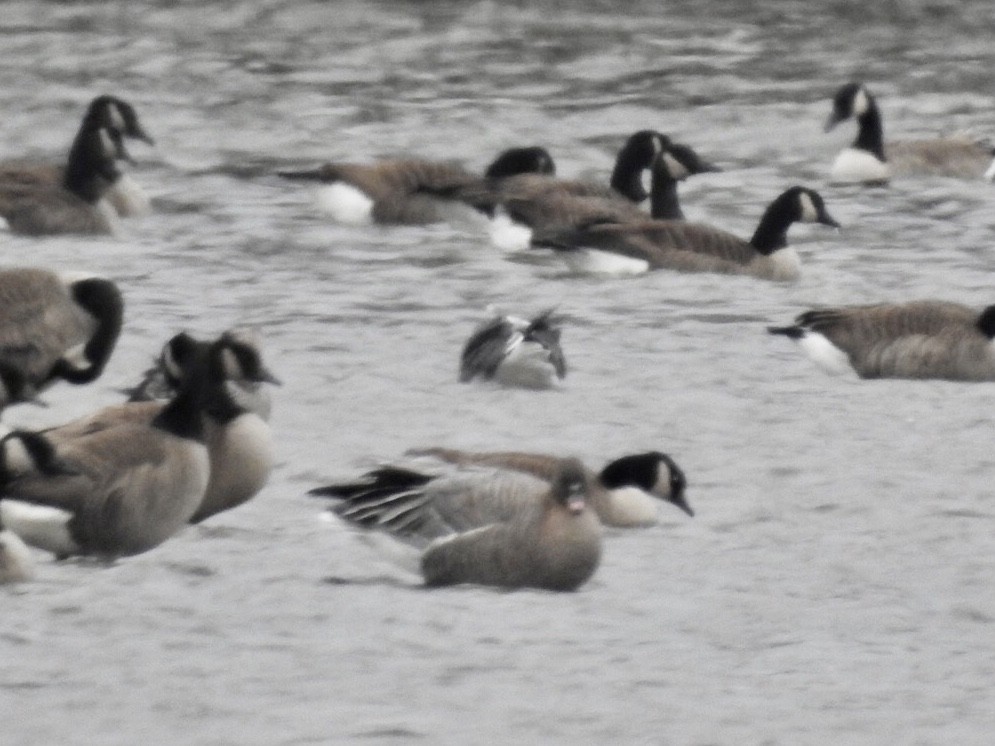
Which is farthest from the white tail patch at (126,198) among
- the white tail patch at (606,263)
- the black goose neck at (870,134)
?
the black goose neck at (870,134)

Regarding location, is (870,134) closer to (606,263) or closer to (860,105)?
(860,105)

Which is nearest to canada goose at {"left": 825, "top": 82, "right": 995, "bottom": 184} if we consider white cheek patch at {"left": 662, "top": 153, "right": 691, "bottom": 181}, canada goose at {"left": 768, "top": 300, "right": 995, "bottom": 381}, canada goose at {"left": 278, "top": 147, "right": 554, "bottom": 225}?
white cheek patch at {"left": 662, "top": 153, "right": 691, "bottom": 181}

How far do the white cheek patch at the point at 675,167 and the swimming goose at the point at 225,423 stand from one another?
7962 mm

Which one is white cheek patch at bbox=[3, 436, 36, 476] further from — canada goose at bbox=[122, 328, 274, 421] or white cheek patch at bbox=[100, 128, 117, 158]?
white cheek patch at bbox=[100, 128, 117, 158]

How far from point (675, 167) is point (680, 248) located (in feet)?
5.85

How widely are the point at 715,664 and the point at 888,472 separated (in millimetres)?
3000

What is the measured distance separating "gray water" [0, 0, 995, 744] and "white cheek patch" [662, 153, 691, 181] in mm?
881

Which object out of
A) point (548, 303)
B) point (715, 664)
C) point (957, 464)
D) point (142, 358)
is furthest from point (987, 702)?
point (548, 303)

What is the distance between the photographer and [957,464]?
1241 centimetres

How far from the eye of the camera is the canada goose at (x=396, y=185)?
64.2 ft

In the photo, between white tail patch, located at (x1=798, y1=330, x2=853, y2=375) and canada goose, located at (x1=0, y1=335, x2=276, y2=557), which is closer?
canada goose, located at (x1=0, y1=335, x2=276, y2=557)

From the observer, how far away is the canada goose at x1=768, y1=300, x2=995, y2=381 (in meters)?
14.5

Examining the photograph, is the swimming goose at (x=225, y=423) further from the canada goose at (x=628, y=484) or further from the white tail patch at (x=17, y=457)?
the canada goose at (x=628, y=484)

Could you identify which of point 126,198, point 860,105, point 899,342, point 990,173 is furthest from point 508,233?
point 860,105
